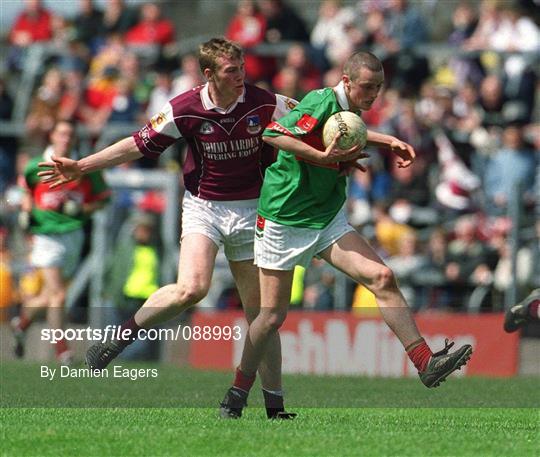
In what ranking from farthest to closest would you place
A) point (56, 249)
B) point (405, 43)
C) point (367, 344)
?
point (405, 43)
point (367, 344)
point (56, 249)

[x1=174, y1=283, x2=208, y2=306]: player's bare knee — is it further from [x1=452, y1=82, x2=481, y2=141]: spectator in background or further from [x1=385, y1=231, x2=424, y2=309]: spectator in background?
[x1=452, y1=82, x2=481, y2=141]: spectator in background

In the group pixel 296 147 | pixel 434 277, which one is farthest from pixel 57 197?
pixel 296 147

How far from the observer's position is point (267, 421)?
386 inches

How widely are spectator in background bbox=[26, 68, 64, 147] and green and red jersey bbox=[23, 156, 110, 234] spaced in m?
4.90

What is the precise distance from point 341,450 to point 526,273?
32.5ft

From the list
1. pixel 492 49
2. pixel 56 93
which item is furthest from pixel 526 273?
pixel 56 93

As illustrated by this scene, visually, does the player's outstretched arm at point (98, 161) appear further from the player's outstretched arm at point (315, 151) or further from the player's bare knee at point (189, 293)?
the player's outstretched arm at point (315, 151)

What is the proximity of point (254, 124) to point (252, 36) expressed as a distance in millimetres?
12044

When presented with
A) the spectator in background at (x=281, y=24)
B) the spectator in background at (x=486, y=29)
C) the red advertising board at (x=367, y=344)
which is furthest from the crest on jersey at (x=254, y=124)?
the spectator in background at (x=281, y=24)

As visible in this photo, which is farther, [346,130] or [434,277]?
[434,277]

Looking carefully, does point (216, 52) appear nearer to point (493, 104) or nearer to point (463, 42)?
point (493, 104)

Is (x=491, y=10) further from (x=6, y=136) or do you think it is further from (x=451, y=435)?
(x=451, y=435)

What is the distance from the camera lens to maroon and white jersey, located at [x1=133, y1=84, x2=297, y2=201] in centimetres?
1021

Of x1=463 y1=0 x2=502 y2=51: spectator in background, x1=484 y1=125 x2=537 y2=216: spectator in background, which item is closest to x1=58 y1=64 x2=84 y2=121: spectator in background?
x1=463 y1=0 x2=502 y2=51: spectator in background
